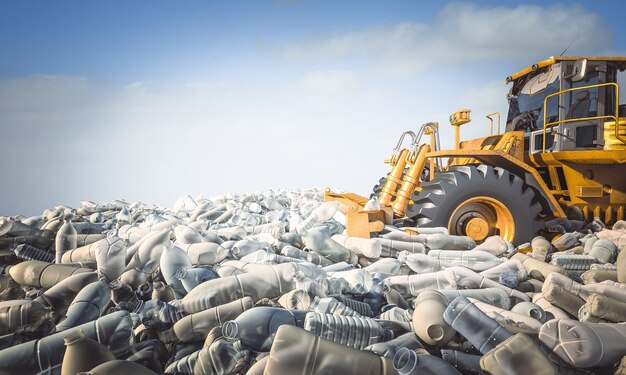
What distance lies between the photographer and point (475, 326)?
1613 millimetres

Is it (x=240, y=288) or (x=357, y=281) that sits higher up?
(x=240, y=288)

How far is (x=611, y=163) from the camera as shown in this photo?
216 inches

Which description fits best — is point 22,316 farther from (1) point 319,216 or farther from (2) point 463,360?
(1) point 319,216

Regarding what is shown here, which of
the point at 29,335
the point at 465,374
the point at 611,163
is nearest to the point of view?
the point at 465,374

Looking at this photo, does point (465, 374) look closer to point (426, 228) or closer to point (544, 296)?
point (544, 296)

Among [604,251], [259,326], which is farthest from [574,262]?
[259,326]

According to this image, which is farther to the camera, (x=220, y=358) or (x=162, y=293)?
(x=162, y=293)

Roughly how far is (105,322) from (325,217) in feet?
10.5

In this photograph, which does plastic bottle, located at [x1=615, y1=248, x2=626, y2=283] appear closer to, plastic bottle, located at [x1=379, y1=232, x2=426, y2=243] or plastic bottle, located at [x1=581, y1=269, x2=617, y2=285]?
plastic bottle, located at [x1=581, y1=269, x2=617, y2=285]

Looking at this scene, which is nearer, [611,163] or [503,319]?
[503,319]

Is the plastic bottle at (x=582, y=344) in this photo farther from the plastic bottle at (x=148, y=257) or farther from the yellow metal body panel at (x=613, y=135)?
the yellow metal body panel at (x=613, y=135)

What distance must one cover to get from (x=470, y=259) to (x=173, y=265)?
2.48 meters

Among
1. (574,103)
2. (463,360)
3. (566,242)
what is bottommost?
(566,242)

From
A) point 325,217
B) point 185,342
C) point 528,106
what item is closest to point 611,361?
point 185,342
